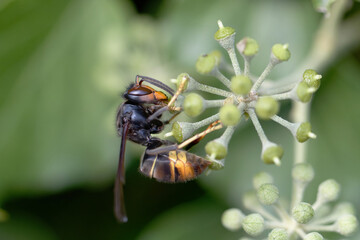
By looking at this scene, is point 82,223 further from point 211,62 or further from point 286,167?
point 211,62

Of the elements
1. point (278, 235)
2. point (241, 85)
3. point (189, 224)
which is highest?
point (189, 224)

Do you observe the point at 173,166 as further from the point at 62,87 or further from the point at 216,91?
the point at 62,87

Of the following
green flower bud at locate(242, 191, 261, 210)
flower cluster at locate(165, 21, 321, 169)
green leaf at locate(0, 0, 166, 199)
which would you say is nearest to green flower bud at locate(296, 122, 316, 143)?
flower cluster at locate(165, 21, 321, 169)

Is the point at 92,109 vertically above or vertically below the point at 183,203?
above

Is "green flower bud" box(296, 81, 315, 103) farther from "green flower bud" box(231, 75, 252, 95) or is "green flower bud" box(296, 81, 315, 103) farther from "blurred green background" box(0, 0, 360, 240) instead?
"blurred green background" box(0, 0, 360, 240)

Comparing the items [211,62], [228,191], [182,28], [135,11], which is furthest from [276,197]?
[135,11]

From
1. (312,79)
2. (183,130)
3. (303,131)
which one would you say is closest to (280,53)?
(312,79)

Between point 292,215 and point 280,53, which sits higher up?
point 280,53

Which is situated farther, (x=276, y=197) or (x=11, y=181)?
(x=11, y=181)
